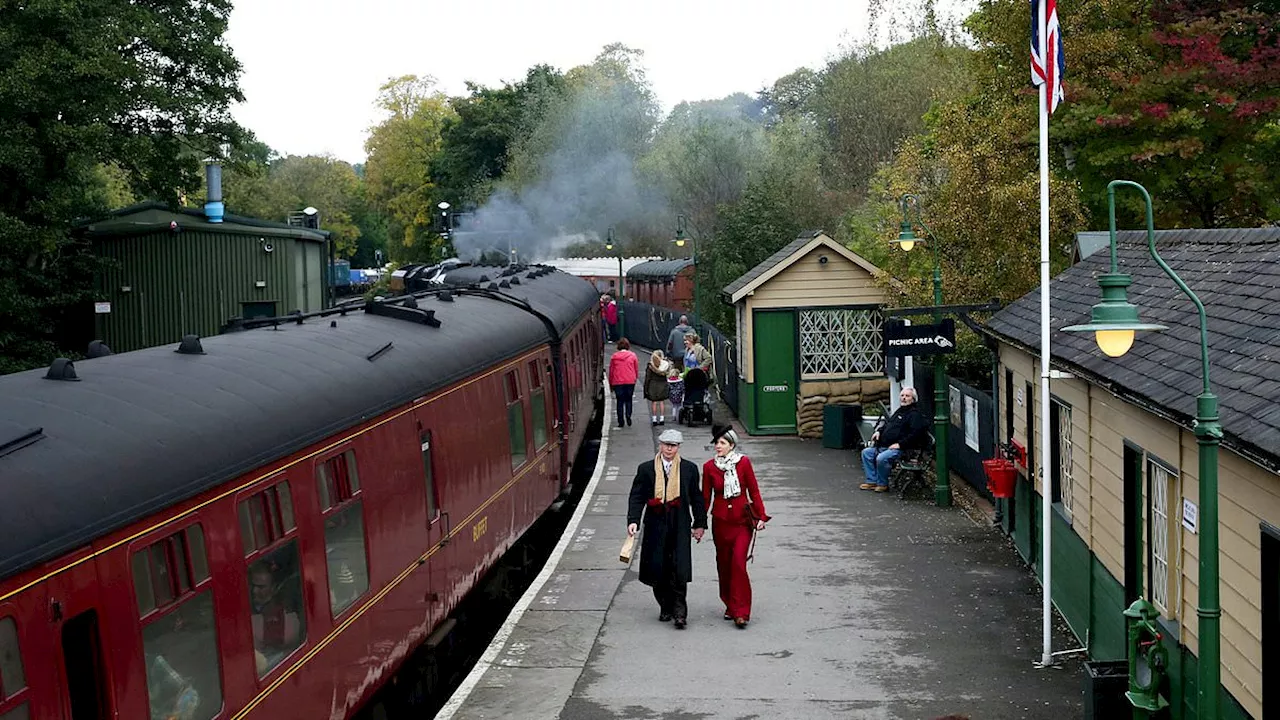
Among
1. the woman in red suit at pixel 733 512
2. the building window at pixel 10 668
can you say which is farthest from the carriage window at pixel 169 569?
the woman in red suit at pixel 733 512

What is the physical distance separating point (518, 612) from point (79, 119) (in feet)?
51.7

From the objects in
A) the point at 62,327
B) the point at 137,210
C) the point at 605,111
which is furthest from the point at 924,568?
the point at 605,111

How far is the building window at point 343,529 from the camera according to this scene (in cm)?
870

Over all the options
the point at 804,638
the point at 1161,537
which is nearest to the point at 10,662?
the point at 1161,537

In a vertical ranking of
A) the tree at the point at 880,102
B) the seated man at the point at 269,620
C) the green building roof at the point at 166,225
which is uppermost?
the tree at the point at 880,102

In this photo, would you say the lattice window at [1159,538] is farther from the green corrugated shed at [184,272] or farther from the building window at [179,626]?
the green corrugated shed at [184,272]

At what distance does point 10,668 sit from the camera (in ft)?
17.1

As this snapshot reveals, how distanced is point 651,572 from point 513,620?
1.36 metres

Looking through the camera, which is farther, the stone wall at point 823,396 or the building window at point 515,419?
the stone wall at point 823,396

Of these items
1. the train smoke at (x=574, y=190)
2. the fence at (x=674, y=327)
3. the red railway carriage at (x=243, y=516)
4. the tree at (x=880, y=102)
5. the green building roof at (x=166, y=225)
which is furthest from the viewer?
the train smoke at (x=574, y=190)

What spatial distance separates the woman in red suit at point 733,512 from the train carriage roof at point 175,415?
7.75 ft

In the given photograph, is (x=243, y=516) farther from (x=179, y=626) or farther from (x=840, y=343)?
(x=840, y=343)

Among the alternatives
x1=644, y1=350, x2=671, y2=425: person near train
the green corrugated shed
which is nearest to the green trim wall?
x1=644, y1=350, x2=671, y2=425: person near train

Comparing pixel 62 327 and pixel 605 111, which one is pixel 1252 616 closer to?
pixel 62 327
